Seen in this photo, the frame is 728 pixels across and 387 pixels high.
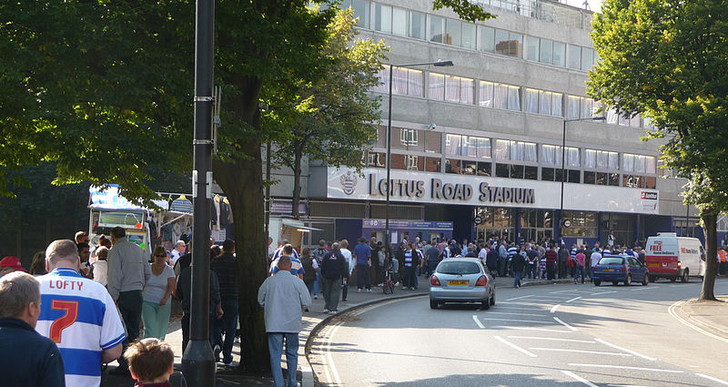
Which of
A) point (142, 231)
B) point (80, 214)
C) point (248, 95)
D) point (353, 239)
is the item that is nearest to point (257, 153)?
point (248, 95)

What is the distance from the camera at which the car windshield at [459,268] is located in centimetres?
2508

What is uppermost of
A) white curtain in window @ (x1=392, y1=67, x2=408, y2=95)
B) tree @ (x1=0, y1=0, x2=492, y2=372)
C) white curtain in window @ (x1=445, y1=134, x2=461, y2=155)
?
white curtain in window @ (x1=392, y1=67, x2=408, y2=95)

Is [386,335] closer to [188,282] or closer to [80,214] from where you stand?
[188,282]

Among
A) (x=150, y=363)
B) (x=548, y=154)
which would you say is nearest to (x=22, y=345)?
(x=150, y=363)

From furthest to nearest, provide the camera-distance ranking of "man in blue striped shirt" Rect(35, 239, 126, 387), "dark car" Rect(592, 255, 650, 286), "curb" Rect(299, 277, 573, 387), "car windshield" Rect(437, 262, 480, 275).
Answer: "dark car" Rect(592, 255, 650, 286) → "car windshield" Rect(437, 262, 480, 275) → "curb" Rect(299, 277, 573, 387) → "man in blue striped shirt" Rect(35, 239, 126, 387)

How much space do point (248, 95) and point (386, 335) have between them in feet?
24.2

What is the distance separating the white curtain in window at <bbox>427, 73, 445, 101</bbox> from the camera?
5097 cm

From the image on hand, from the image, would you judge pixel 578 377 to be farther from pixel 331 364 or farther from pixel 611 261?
pixel 611 261

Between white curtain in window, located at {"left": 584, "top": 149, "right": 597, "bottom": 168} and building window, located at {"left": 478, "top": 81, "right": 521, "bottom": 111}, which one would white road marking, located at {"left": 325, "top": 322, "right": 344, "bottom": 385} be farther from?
white curtain in window, located at {"left": 584, "top": 149, "right": 597, "bottom": 168}

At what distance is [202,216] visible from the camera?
8539 millimetres

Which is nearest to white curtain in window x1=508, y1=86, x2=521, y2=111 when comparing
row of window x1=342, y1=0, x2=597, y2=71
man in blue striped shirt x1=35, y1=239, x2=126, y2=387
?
row of window x1=342, y1=0, x2=597, y2=71

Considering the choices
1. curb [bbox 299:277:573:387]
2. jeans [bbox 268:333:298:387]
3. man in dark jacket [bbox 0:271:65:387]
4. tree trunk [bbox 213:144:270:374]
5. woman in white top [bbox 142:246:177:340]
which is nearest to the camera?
man in dark jacket [bbox 0:271:65:387]

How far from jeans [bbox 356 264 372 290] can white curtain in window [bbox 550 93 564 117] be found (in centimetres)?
2988

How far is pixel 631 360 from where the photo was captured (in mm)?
15227
